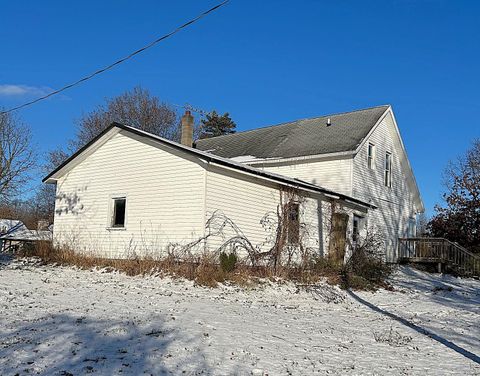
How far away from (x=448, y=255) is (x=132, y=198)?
15064mm

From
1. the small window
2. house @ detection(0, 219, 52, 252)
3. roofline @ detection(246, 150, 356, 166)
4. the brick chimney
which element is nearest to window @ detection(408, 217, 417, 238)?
roofline @ detection(246, 150, 356, 166)

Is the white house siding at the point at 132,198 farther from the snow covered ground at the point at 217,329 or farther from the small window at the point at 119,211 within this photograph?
the snow covered ground at the point at 217,329

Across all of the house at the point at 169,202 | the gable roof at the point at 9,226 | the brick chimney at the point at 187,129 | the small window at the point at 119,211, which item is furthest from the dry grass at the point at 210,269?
the gable roof at the point at 9,226

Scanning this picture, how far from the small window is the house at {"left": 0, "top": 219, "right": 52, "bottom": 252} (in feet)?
14.7

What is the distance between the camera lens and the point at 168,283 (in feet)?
43.2

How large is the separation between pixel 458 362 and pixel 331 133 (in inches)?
751

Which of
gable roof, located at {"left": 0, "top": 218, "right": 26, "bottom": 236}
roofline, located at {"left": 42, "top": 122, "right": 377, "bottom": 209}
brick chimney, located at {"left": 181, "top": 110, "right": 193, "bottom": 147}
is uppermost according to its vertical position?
brick chimney, located at {"left": 181, "top": 110, "right": 193, "bottom": 147}

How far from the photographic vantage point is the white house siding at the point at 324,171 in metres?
23.4

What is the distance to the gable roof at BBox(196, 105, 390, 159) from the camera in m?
24.5

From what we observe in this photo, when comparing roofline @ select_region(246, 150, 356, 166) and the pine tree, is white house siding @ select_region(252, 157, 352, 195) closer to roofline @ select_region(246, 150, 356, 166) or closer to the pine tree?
roofline @ select_region(246, 150, 356, 166)

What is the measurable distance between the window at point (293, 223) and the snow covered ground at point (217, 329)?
12.1 ft

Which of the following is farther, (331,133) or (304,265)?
(331,133)

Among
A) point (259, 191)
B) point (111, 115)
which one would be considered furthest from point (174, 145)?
point (111, 115)

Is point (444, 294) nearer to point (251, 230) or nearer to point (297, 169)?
point (251, 230)
